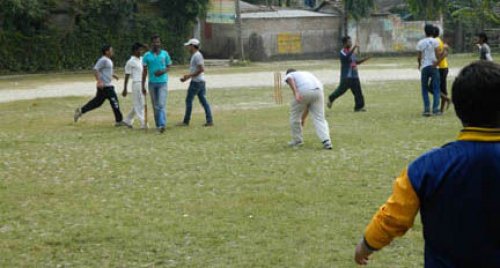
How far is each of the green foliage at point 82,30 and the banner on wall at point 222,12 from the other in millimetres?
3710

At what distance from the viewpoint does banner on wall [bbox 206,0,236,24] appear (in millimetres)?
54906

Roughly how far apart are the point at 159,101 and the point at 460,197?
13.2 m

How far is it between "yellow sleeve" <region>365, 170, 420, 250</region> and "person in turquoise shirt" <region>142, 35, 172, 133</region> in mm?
12852

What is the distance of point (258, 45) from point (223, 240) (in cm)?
4790

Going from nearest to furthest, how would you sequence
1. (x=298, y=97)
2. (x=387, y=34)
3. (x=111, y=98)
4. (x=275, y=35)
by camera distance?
(x=298, y=97), (x=111, y=98), (x=275, y=35), (x=387, y=34)

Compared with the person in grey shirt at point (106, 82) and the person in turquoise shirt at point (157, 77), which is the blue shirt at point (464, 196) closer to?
the person in turquoise shirt at point (157, 77)

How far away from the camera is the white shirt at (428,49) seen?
17.6 m

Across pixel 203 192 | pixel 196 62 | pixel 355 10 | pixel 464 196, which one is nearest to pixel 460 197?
pixel 464 196

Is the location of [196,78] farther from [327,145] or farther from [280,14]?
[280,14]

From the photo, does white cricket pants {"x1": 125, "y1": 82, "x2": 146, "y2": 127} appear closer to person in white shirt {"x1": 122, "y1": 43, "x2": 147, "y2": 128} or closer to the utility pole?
person in white shirt {"x1": 122, "y1": 43, "x2": 147, "y2": 128}

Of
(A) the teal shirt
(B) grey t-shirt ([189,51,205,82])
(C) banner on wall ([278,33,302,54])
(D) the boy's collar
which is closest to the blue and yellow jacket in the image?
(D) the boy's collar

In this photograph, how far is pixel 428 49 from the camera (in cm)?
1762

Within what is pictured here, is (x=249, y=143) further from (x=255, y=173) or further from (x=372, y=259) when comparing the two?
(x=372, y=259)

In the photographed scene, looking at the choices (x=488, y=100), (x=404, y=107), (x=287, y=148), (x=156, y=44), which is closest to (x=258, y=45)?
(x=404, y=107)
